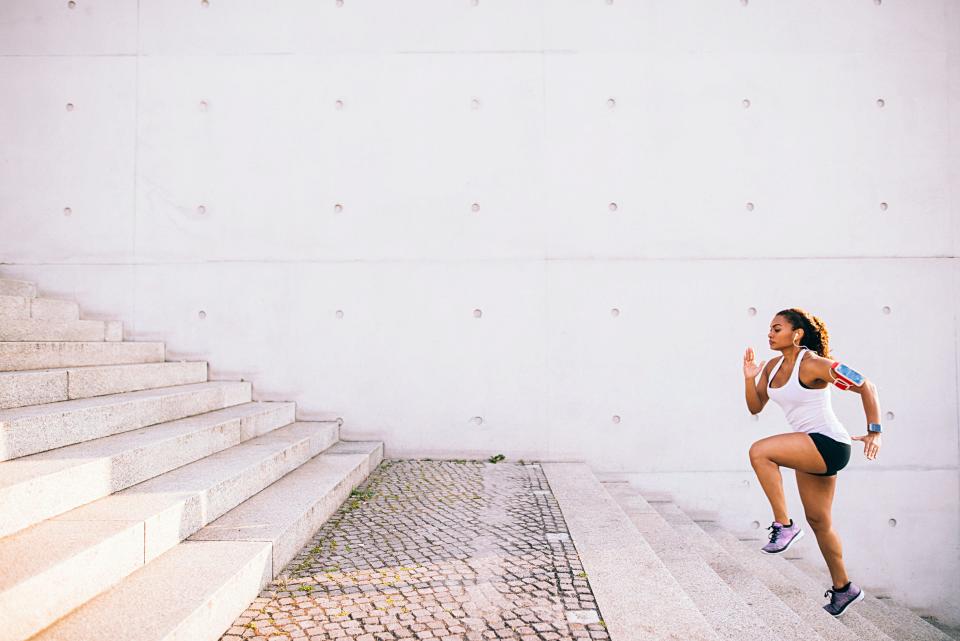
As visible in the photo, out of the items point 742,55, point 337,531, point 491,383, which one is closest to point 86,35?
point 491,383

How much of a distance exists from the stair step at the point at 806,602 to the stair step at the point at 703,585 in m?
0.68

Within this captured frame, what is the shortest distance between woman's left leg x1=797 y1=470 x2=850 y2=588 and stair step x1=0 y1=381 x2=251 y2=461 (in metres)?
4.05

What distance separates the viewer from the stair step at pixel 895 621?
4.37 metres

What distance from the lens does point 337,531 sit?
3.42 meters

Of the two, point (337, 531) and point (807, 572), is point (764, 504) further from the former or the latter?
point (337, 531)

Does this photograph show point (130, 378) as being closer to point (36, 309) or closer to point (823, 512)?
point (36, 309)

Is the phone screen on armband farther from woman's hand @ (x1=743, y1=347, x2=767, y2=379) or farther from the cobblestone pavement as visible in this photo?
the cobblestone pavement

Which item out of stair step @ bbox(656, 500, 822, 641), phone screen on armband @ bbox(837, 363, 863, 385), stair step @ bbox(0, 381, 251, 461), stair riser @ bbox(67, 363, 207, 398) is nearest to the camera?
stair step @ bbox(0, 381, 251, 461)

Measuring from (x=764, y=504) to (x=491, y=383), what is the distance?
9.42ft

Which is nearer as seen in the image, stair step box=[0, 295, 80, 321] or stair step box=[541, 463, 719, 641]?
stair step box=[541, 463, 719, 641]

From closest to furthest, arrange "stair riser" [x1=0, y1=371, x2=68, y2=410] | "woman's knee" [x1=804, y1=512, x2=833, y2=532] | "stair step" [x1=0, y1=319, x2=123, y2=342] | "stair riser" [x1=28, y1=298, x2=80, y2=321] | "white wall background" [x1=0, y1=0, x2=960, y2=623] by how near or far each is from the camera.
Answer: "stair riser" [x1=0, y1=371, x2=68, y2=410] < "woman's knee" [x1=804, y1=512, x2=833, y2=532] < "stair step" [x1=0, y1=319, x2=123, y2=342] < "stair riser" [x1=28, y1=298, x2=80, y2=321] < "white wall background" [x1=0, y1=0, x2=960, y2=623]

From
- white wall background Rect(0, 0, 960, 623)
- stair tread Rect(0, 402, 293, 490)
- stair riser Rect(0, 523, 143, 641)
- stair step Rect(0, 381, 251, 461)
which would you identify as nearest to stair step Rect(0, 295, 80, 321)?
white wall background Rect(0, 0, 960, 623)

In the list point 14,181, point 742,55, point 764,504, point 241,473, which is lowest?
point 764,504

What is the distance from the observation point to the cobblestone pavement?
2.29m
